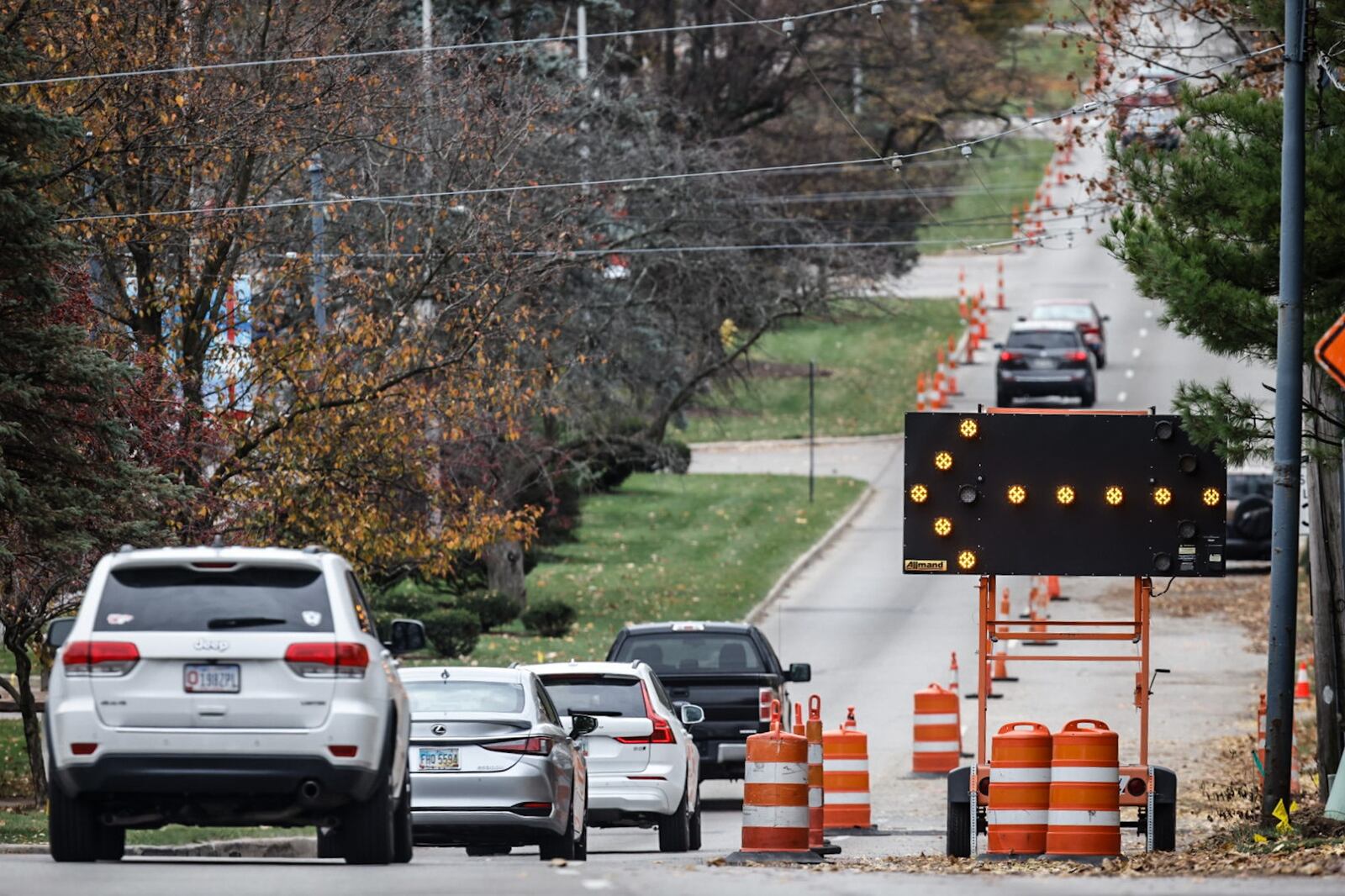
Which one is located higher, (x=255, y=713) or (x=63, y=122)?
(x=63, y=122)

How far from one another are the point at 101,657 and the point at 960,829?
7.53m

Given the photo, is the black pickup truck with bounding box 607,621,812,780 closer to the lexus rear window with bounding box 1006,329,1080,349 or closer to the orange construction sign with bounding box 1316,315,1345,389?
the orange construction sign with bounding box 1316,315,1345,389

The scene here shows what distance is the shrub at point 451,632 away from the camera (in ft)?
99.3

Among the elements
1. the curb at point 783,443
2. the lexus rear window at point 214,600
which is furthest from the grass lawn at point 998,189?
the lexus rear window at point 214,600

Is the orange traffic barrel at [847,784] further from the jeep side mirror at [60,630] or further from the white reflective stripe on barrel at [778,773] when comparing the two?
the jeep side mirror at [60,630]

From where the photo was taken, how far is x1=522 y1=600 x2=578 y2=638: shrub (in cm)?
3297

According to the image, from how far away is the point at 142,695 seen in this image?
1177 centimetres

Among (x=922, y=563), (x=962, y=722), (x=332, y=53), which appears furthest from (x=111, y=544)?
(x=962, y=722)

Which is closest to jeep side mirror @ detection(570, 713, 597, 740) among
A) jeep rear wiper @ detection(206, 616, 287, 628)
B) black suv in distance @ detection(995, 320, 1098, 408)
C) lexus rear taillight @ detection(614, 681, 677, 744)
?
lexus rear taillight @ detection(614, 681, 677, 744)

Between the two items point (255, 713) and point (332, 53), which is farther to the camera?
point (332, 53)

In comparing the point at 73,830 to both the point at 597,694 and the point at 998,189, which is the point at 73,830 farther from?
the point at 998,189

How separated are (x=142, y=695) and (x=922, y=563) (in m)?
7.14

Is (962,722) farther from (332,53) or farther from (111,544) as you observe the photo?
(111,544)

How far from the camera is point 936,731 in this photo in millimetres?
24688
